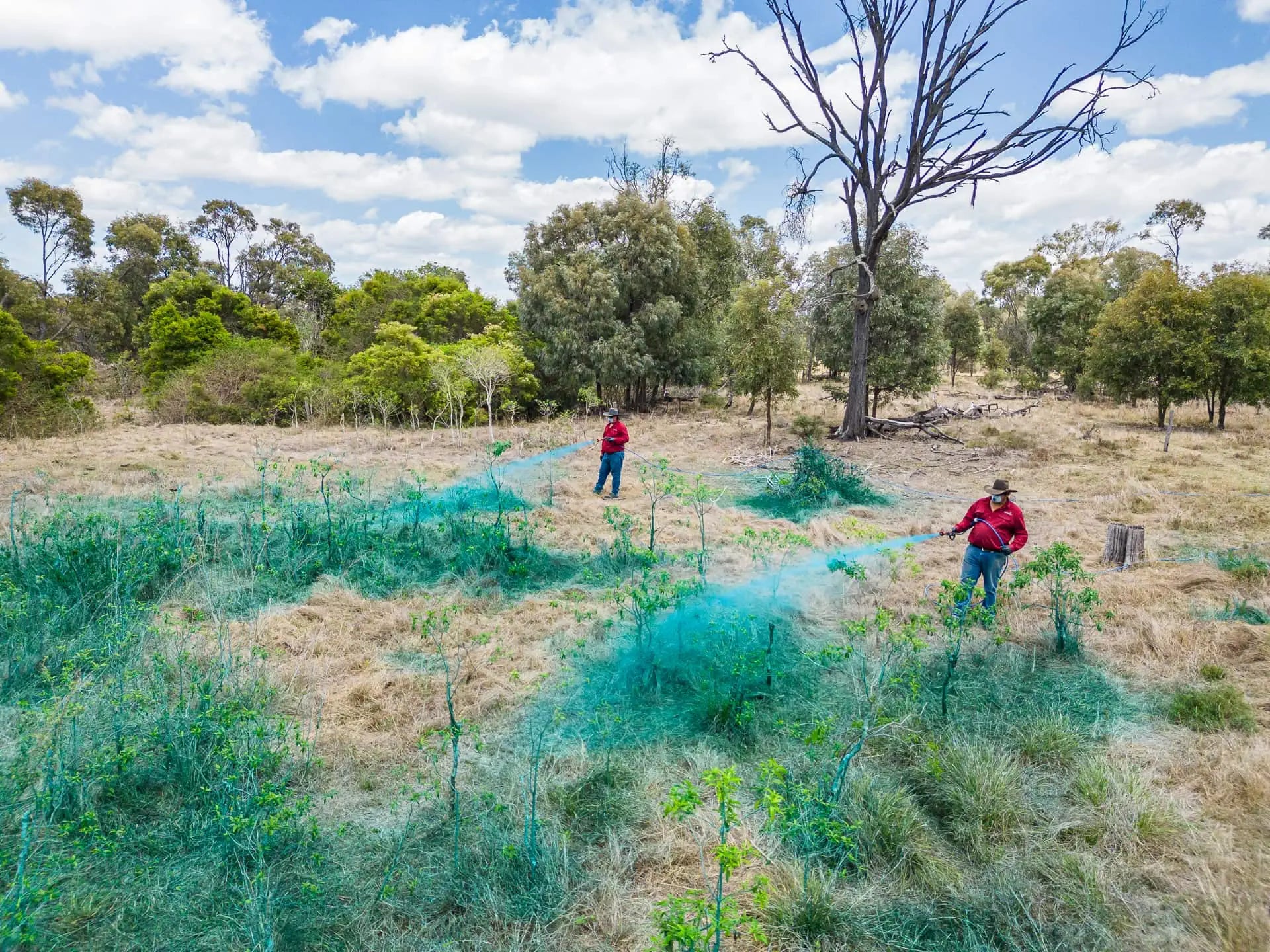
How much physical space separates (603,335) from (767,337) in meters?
6.26

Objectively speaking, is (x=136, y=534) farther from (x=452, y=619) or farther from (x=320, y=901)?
(x=320, y=901)

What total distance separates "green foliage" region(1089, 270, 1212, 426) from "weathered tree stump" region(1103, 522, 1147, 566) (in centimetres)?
1268

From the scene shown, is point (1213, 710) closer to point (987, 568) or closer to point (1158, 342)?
point (987, 568)

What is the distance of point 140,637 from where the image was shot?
4996mm

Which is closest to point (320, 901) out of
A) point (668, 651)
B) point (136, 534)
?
point (668, 651)

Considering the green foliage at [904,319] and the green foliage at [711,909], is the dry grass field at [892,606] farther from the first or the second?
the green foliage at [904,319]

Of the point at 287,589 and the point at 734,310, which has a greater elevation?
the point at 734,310

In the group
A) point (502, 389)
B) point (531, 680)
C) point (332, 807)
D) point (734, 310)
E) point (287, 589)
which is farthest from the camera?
point (502, 389)

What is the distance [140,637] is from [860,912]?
5.11 metres

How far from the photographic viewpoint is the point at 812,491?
10.3m

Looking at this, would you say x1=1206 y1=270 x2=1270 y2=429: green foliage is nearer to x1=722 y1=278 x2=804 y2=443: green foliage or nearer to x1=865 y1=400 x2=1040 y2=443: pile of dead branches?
x1=865 y1=400 x2=1040 y2=443: pile of dead branches

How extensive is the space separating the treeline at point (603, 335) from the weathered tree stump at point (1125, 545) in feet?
29.5

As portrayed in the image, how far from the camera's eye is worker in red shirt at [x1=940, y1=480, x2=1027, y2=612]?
5832 millimetres

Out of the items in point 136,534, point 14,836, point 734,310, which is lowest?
point 14,836
